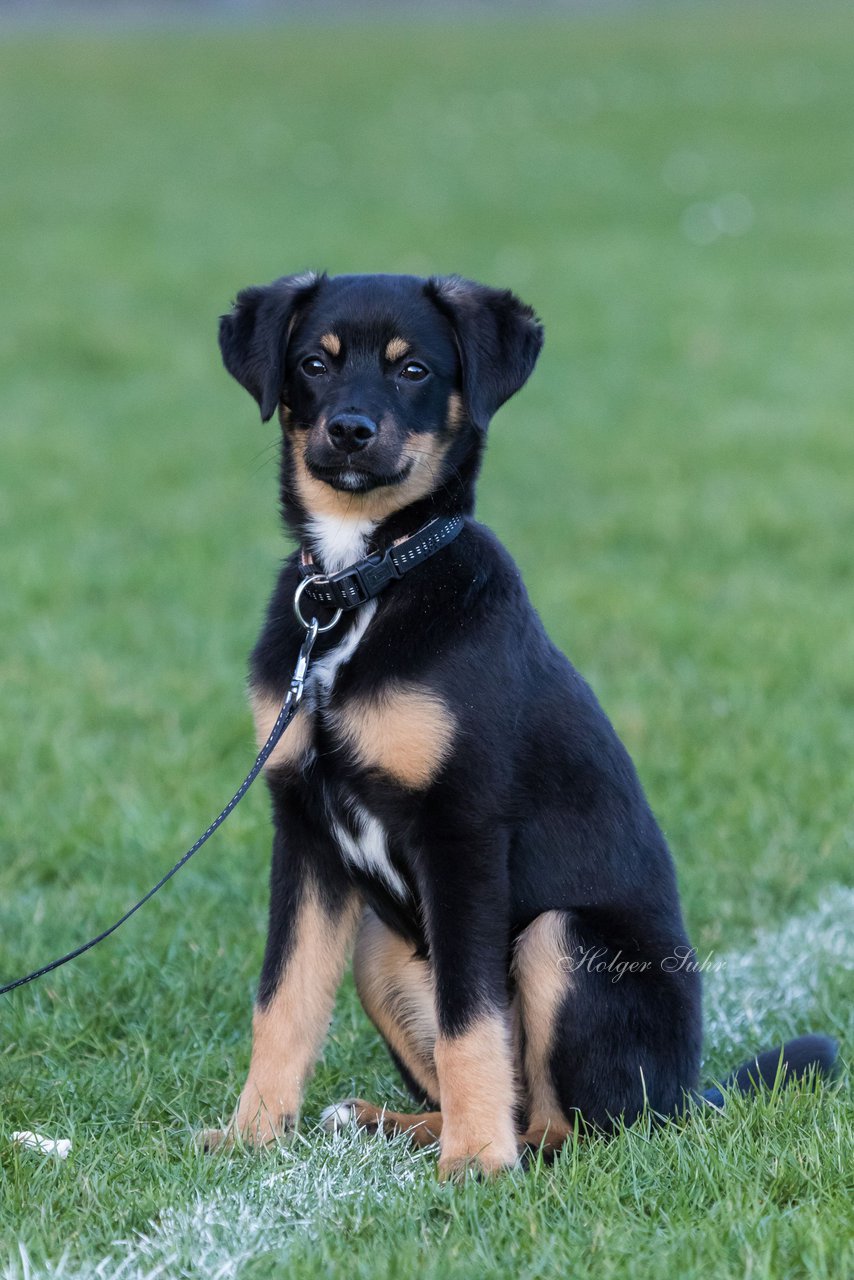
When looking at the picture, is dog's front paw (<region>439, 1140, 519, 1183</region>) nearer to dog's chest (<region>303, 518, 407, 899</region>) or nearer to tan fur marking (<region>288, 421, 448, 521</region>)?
dog's chest (<region>303, 518, 407, 899</region>)

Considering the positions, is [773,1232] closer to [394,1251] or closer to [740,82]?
[394,1251]

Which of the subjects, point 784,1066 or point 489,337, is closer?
point 784,1066

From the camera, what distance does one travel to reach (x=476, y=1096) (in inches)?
122

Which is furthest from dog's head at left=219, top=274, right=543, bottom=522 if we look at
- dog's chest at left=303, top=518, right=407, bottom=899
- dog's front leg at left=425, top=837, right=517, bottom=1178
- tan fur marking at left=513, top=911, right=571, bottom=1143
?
tan fur marking at left=513, top=911, right=571, bottom=1143

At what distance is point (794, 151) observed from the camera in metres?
20.4

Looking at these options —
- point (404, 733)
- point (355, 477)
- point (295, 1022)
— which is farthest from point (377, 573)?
point (295, 1022)

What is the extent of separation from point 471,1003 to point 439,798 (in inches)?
16.3

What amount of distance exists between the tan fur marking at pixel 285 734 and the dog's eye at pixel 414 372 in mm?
795

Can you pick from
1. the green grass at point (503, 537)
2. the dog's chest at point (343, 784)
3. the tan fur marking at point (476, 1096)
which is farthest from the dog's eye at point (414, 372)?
the green grass at point (503, 537)

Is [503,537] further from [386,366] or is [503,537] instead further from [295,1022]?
[295,1022]

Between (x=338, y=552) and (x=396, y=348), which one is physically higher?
(x=396, y=348)

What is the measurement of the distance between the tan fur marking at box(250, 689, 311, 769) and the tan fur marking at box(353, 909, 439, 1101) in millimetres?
481

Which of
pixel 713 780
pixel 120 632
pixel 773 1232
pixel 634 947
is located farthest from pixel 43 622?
pixel 773 1232

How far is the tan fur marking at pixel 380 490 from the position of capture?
346 centimetres
